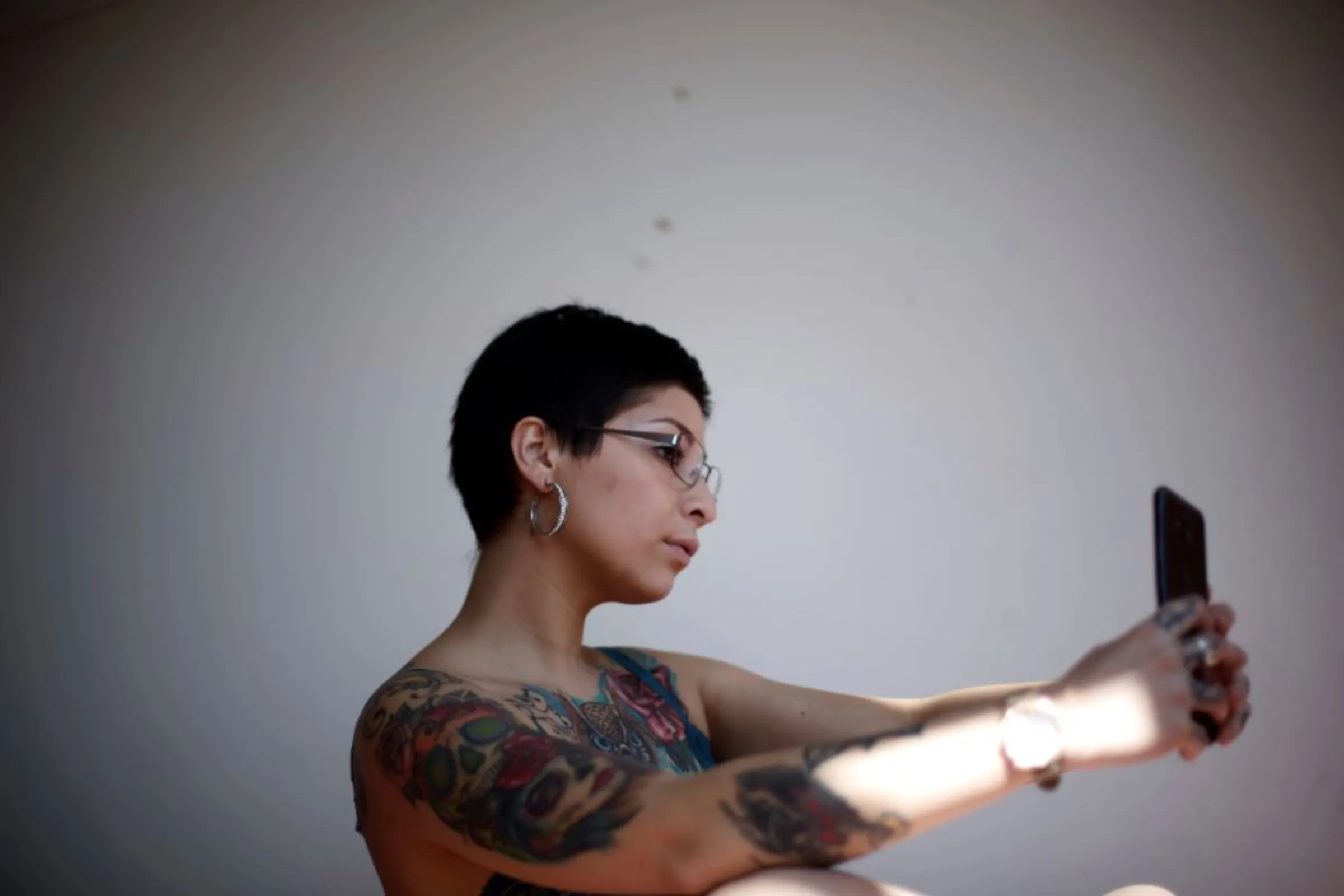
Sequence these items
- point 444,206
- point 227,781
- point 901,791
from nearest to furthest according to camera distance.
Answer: point 901,791 → point 227,781 → point 444,206

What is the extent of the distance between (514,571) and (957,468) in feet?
3.76

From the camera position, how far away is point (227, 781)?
2.46m

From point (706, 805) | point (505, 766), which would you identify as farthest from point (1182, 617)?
point (505, 766)

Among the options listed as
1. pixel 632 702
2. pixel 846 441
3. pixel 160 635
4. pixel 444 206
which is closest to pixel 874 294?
pixel 846 441

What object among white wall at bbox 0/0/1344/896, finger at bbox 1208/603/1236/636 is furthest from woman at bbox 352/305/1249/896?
white wall at bbox 0/0/1344/896

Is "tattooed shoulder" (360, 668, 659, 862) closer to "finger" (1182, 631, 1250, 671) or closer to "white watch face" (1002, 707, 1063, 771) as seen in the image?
"white watch face" (1002, 707, 1063, 771)

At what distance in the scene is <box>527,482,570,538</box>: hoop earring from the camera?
1.61m

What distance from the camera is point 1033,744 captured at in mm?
1106

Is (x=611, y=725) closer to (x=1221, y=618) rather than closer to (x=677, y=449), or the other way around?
(x=677, y=449)

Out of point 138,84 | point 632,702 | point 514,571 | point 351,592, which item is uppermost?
point 138,84

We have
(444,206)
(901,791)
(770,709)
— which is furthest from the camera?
(444,206)

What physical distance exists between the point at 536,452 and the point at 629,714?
0.36 m

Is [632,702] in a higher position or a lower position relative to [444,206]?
lower

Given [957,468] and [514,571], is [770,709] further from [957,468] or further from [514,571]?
[957,468]
